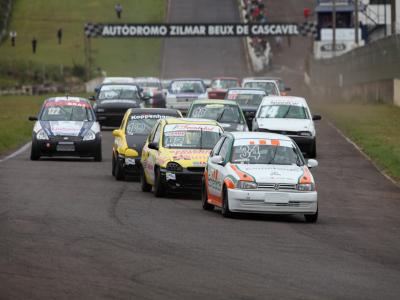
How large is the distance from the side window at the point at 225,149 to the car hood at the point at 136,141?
5.59 metres

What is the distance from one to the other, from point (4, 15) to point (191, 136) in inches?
3579

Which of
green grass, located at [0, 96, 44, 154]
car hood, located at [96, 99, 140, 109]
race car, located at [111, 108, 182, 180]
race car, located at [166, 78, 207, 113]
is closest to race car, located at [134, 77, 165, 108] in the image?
race car, located at [166, 78, 207, 113]

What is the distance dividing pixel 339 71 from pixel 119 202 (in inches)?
2147

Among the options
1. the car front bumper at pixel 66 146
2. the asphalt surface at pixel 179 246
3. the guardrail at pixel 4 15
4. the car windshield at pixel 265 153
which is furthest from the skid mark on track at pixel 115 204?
the guardrail at pixel 4 15

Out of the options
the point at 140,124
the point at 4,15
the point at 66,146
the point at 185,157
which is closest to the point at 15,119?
the point at 66,146

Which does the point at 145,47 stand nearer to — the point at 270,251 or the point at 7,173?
the point at 7,173

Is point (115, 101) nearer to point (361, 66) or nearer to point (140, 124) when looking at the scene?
point (140, 124)

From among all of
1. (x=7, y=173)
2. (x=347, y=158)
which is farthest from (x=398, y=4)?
(x=7, y=173)

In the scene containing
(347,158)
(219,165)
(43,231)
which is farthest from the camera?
(347,158)

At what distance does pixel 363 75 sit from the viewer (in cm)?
6488

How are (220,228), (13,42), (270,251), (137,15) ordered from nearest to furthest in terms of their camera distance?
(270,251), (220,228), (13,42), (137,15)

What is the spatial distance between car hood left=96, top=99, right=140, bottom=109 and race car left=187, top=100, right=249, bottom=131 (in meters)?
10.1

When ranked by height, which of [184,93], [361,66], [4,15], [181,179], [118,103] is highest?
[4,15]

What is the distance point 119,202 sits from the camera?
2108cm
